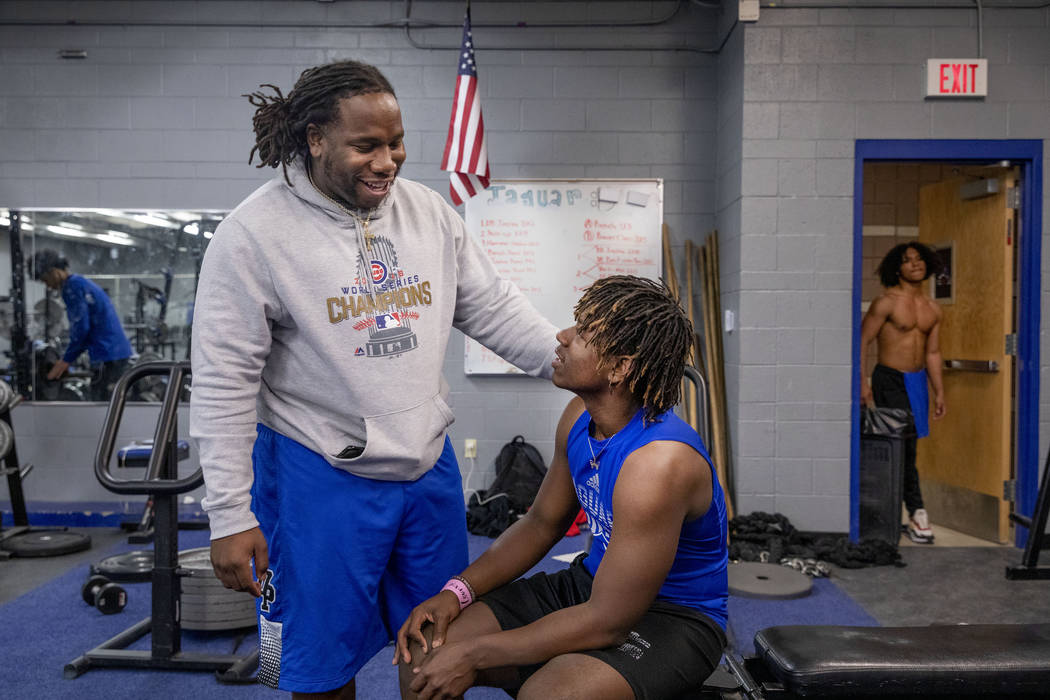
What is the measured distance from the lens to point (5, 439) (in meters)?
4.13

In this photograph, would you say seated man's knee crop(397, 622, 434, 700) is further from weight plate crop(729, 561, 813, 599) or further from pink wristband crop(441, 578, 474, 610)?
weight plate crop(729, 561, 813, 599)

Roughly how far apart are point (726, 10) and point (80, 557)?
14.5 ft

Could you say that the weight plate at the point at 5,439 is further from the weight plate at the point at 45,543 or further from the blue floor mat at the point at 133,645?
the blue floor mat at the point at 133,645

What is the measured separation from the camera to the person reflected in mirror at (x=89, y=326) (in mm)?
4863

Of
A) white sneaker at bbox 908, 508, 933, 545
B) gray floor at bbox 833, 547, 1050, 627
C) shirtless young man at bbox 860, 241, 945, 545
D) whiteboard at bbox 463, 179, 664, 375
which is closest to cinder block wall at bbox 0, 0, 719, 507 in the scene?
whiteboard at bbox 463, 179, 664, 375

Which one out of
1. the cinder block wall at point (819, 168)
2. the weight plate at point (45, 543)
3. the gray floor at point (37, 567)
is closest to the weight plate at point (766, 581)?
the cinder block wall at point (819, 168)

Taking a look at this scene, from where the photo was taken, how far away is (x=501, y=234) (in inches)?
190

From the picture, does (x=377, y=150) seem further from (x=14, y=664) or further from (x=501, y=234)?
(x=501, y=234)

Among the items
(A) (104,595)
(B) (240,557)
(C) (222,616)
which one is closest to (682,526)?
(B) (240,557)

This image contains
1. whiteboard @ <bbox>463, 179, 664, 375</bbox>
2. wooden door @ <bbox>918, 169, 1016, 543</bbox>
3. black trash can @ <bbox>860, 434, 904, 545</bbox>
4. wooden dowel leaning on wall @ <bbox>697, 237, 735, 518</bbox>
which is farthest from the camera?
whiteboard @ <bbox>463, 179, 664, 375</bbox>

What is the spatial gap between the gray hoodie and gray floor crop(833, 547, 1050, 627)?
2443 mm

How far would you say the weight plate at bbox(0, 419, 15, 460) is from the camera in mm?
4090

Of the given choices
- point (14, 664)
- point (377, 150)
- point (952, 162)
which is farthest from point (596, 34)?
point (14, 664)

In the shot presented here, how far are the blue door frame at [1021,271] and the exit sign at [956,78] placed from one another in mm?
244
